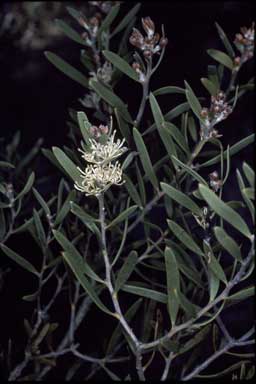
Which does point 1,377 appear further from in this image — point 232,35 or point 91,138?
point 232,35

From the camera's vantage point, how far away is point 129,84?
54.8 inches

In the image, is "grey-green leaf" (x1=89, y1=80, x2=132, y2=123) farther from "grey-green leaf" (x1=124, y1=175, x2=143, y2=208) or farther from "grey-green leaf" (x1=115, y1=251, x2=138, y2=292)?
"grey-green leaf" (x1=115, y1=251, x2=138, y2=292)

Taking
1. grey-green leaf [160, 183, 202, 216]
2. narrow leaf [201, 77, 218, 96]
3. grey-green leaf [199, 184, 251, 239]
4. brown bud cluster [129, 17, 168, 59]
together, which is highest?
brown bud cluster [129, 17, 168, 59]

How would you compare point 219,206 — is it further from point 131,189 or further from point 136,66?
point 136,66

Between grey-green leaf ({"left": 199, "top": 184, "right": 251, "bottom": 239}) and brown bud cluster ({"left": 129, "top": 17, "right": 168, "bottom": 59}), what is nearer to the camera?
grey-green leaf ({"left": 199, "top": 184, "right": 251, "bottom": 239})

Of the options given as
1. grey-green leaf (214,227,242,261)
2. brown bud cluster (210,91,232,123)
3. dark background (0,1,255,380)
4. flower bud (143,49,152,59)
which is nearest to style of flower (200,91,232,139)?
brown bud cluster (210,91,232,123)

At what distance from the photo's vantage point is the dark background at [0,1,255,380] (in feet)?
4.41

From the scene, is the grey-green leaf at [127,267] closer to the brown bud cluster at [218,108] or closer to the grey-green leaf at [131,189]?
the grey-green leaf at [131,189]

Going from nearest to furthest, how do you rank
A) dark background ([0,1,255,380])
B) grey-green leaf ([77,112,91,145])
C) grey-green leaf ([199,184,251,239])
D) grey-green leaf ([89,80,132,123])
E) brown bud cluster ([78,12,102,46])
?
grey-green leaf ([199,184,251,239]) < grey-green leaf ([77,112,91,145]) < grey-green leaf ([89,80,132,123]) < brown bud cluster ([78,12,102,46]) < dark background ([0,1,255,380])

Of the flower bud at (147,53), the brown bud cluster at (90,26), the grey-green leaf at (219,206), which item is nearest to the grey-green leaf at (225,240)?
the grey-green leaf at (219,206)

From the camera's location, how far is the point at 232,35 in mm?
1409

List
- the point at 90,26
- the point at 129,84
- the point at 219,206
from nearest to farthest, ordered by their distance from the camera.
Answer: the point at 219,206
the point at 90,26
the point at 129,84

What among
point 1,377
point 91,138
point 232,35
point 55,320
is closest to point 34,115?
point 232,35

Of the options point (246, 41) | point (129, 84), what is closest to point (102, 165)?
point (246, 41)
